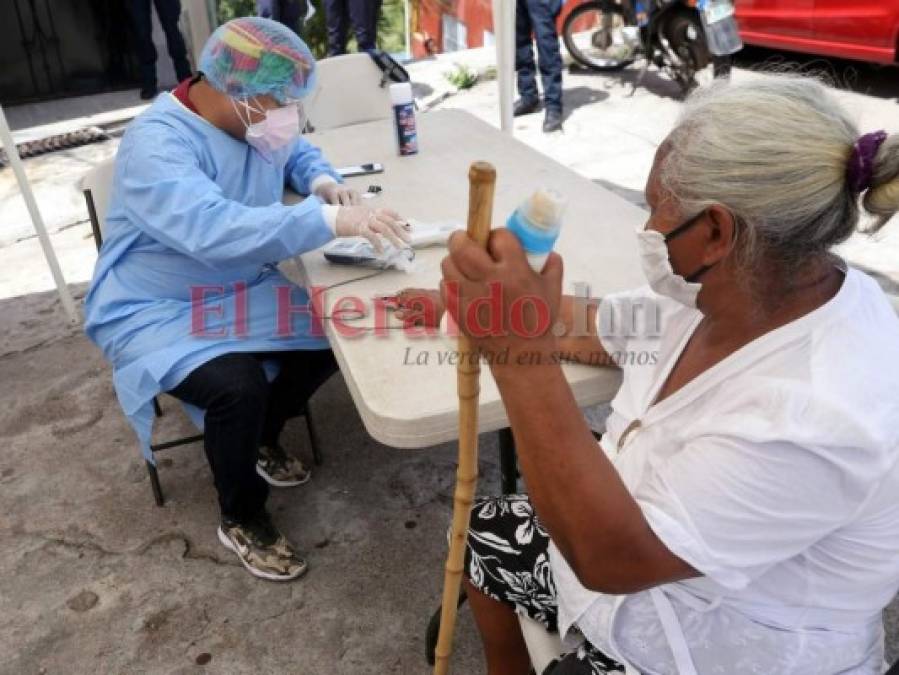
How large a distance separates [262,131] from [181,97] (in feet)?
0.89

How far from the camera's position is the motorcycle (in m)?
5.73

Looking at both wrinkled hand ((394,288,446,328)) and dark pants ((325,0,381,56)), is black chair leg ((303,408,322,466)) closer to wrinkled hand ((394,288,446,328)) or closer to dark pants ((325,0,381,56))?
wrinkled hand ((394,288,446,328))

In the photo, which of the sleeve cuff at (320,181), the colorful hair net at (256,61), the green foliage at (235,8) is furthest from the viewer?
the green foliage at (235,8)

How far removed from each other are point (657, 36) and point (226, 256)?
5.58 metres

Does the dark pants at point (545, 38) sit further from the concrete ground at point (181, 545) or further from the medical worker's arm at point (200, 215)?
the medical worker's arm at point (200, 215)

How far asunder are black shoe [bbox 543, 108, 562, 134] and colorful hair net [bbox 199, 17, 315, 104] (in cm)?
394

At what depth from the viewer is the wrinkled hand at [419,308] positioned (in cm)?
166

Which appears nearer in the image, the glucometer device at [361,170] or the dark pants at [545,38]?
the glucometer device at [361,170]

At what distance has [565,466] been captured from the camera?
1.02 m

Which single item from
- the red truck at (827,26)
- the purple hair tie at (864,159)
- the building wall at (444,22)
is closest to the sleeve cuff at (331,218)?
the purple hair tie at (864,159)

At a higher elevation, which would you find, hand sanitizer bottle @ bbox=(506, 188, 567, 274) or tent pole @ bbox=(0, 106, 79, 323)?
hand sanitizer bottle @ bbox=(506, 188, 567, 274)

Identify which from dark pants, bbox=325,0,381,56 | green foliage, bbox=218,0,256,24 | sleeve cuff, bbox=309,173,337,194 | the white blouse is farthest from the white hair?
green foliage, bbox=218,0,256,24

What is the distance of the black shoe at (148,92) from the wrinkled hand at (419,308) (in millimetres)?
6199

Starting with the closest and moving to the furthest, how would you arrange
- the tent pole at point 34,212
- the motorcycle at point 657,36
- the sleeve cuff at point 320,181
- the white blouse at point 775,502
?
the white blouse at point 775,502 < the sleeve cuff at point 320,181 < the tent pole at point 34,212 < the motorcycle at point 657,36
